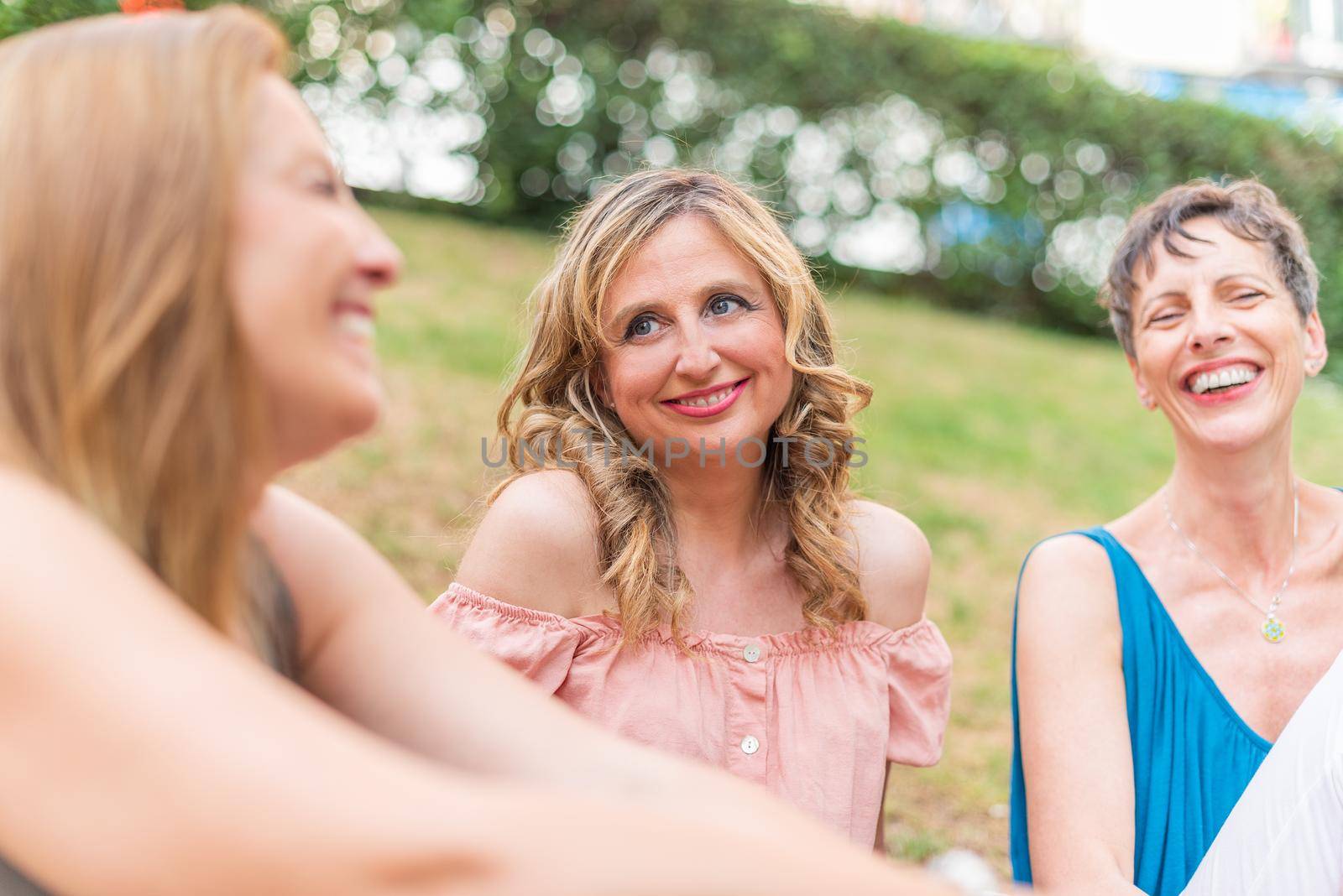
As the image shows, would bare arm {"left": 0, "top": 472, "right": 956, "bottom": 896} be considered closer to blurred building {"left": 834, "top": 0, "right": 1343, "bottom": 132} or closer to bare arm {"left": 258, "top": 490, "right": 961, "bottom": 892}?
bare arm {"left": 258, "top": 490, "right": 961, "bottom": 892}

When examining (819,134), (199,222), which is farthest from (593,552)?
(819,134)

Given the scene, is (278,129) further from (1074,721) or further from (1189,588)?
(1189,588)

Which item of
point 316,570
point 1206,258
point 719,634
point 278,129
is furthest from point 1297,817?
point 278,129

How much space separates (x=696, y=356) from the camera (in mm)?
2680

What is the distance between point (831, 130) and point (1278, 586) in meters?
6.61

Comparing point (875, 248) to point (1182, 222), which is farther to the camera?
point (875, 248)

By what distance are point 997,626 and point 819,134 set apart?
492 cm

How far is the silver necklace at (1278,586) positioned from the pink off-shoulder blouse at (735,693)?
0.91 metres

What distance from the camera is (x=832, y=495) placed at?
9.78 feet

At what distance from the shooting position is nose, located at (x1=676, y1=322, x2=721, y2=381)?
2676 mm

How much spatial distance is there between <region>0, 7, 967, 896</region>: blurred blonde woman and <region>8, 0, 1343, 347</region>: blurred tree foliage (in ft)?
21.3

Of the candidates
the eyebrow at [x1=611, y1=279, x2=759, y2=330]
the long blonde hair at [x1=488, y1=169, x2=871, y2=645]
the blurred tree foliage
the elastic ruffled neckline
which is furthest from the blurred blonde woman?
the blurred tree foliage

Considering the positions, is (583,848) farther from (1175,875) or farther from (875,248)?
(875,248)

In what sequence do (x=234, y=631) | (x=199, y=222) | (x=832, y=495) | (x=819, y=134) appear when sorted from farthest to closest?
1. (x=819, y=134)
2. (x=832, y=495)
3. (x=234, y=631)
4. (x=199, y=222)
